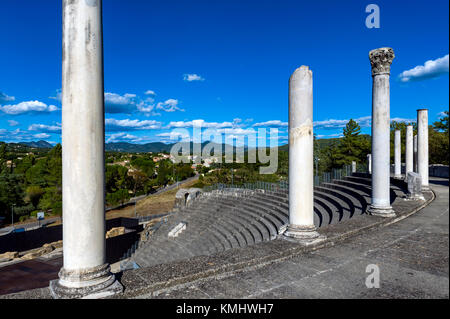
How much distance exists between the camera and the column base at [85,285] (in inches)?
167

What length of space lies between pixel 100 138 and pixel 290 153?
4.53 m

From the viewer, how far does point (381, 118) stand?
10141 mm

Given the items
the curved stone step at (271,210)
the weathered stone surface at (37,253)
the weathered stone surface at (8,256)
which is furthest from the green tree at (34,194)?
the curved stone step at (271,210)

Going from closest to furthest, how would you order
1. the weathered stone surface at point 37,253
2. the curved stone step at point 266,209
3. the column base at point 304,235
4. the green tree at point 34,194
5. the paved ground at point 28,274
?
the column base at point 304,235 → the curved stone step at point 266,209 → the paved ground at point 28,274 → the weathered stone surface at point 37,253 → the green tree at point 34,194

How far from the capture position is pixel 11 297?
14.1 ft

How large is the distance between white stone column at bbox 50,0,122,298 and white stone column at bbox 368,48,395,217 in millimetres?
8767

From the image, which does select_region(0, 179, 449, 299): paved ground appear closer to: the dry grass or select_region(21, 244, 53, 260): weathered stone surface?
select_region(21, 244, 53, 260): weathered stone surface

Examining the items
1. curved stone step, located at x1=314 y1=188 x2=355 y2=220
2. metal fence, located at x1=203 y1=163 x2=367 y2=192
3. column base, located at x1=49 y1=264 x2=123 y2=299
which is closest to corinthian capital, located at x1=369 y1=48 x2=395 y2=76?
curved stone step, located at x1=314 y1=188 x2=355 y2=220

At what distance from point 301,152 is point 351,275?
301 cm

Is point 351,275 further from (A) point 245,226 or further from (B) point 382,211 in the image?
(A) point 245,226

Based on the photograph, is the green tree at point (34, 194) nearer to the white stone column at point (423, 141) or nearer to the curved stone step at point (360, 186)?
the curved stone step at point (360, 186)

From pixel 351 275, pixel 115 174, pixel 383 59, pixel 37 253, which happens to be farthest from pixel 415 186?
pixel 115 174

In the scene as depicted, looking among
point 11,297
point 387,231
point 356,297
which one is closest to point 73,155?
point 11,297
